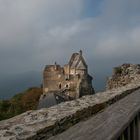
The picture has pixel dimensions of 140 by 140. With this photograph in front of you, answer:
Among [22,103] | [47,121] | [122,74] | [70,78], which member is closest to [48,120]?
[47,121]

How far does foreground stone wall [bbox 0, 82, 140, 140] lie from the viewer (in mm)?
3398

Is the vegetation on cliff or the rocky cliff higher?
the rocky cliff

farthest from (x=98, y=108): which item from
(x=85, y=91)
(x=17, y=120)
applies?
(x=85, y=91)

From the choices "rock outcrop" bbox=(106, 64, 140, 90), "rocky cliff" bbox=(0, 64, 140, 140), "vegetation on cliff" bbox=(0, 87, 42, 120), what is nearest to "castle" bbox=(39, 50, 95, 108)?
"vegetation on cliff" bbox=(0, 87, 42, 120)

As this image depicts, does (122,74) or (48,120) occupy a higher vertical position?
(122,74)

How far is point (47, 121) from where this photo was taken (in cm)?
389

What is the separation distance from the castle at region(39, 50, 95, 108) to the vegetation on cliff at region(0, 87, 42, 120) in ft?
10.4

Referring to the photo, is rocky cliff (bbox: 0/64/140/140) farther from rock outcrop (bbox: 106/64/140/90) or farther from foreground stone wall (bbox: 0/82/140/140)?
rock outcrop (bbox: 106/64/140/90)

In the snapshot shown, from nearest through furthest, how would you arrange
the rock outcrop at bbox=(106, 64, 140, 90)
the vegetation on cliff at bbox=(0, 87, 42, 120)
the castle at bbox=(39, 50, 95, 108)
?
the rock outcrop at bbox=(106, 64, 140, 90), the vegetation on cliff at bbox=(0, 87, 42, 120), the castle at bbox=(39, 50, 95, 108)

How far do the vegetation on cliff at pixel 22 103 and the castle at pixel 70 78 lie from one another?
3171mm

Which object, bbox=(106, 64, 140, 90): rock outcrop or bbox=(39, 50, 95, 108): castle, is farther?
bbox=(39, 50, 95, 108): castle

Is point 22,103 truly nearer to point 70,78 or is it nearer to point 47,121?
point 70,78

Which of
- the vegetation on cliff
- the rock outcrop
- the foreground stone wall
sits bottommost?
the vegetation on cliff

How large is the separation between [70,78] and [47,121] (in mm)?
81804
